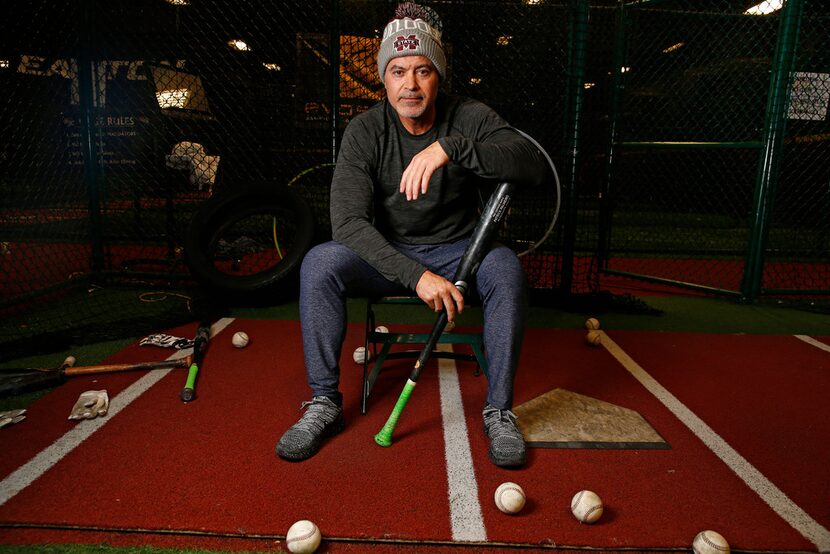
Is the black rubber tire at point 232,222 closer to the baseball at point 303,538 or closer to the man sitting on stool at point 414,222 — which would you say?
the man sitting on stool at point 414,222

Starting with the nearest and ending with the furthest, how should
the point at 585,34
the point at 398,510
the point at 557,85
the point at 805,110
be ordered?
the point at 398,510
the point at 585,34
the point at 805,110
the point at 557,85

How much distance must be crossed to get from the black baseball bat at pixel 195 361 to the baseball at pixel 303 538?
50.6 inches

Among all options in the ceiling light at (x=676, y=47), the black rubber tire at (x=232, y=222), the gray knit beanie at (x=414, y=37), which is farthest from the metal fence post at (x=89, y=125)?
the ceiling light at (x=676, y=47)

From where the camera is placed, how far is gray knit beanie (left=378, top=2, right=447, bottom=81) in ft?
7.98

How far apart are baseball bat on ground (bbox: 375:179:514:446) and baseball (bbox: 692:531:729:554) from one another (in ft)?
3.73

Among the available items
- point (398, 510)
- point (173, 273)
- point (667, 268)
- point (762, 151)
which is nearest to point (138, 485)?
point (398, 510)

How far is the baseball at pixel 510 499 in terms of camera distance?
5.93ft

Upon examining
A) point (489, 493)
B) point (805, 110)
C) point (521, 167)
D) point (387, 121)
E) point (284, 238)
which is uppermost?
point (805, 110)

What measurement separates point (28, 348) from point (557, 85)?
5.74 meters

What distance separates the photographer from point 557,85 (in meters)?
6.22

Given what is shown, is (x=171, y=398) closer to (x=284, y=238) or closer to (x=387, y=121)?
(x=387, y=121)

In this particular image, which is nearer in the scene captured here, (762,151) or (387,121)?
(387,121)

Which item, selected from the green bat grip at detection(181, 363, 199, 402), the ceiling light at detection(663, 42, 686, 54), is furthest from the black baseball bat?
the ceiling light at detection(663, 42, 686, 54)

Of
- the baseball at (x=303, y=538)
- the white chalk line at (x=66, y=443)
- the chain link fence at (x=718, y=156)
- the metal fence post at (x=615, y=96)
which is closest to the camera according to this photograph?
the baseball at (x=303, y=538)
